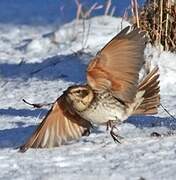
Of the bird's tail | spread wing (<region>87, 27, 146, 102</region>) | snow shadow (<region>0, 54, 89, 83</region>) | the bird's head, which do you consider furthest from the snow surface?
spread wing (<region>87, 27, 146, 102</region>)

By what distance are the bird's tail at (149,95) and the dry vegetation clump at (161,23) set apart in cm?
173

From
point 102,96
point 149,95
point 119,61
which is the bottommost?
point 149,95

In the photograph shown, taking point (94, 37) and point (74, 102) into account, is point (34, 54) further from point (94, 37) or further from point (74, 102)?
point (74, 102)

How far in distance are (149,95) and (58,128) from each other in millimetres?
654

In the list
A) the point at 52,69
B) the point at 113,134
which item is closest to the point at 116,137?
the point at 113,134

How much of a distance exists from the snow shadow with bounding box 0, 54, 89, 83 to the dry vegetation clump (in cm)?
67

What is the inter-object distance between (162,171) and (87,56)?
3396 mm

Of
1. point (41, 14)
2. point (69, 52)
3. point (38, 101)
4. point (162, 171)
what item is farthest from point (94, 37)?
point (162, 171)

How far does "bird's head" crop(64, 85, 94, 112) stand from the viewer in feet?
14.9

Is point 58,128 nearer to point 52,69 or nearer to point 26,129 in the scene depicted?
point 26,129

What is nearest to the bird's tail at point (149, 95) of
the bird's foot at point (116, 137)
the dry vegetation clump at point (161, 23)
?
the bird's foot at point (116, 137)

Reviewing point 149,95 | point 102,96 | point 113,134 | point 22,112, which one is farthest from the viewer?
point 22,112

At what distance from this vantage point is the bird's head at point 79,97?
4.55 metres

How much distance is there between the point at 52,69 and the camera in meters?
7.27
